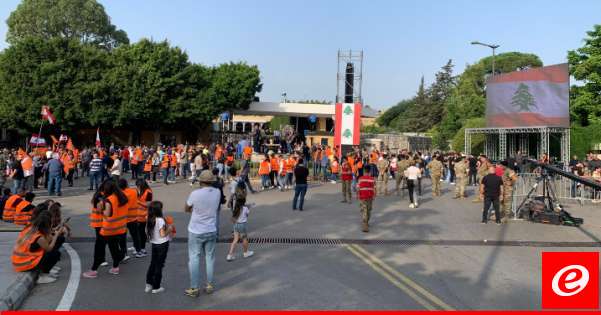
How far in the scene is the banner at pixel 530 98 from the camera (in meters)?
28.9

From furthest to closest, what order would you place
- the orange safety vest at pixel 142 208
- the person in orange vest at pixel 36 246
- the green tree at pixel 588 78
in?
1. the green tree at pixel 588 78
2. the orange safety vest at pixel 142 208
3. the person in orange vest at pixel 36 246

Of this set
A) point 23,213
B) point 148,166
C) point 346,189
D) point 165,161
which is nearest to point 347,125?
point 165,161

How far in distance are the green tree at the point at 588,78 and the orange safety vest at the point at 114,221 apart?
115 ft

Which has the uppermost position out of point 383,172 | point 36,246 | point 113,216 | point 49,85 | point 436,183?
point 49,85

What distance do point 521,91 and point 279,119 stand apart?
36424 mm

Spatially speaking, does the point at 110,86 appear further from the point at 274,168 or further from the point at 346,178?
the point at 346,178

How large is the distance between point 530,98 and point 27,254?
29.7 meters

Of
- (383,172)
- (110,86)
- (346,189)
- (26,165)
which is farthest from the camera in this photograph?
(110,86)

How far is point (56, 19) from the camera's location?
5144 centimetres

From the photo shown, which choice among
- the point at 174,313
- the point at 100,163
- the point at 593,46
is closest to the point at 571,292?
the point at 174,313

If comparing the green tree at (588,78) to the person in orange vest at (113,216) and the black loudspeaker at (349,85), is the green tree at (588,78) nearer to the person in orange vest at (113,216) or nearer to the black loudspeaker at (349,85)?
the black loudspeaker at (349,85)

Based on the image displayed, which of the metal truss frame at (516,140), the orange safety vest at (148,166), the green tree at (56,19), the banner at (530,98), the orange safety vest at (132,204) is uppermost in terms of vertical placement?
the green tree at (56,19)

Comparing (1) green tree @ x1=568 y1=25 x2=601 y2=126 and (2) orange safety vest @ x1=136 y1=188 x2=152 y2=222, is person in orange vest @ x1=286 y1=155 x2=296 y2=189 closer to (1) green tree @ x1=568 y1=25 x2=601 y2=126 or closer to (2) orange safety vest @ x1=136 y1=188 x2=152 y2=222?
(2) orange safety vest @ x1=136 y1=188 x2=152 y2=222

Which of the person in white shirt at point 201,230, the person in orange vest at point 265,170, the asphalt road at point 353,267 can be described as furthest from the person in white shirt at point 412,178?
the person in white shirt at point 201,230
